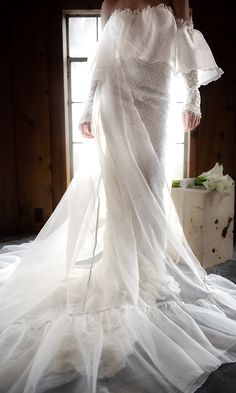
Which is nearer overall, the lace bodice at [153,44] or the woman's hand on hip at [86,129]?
the lace bodice at [153,44]

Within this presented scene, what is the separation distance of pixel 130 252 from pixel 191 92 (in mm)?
611

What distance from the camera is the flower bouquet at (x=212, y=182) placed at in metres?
1.90

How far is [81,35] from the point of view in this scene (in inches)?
94.1

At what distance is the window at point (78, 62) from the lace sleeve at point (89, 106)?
3.08 feet

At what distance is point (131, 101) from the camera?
1.25 metres

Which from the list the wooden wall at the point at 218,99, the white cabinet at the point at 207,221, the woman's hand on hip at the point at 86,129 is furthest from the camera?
the wooden wall at the point at 218,99

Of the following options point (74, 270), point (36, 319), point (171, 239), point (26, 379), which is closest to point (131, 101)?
point (171, 239)

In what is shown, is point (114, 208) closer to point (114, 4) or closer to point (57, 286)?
point (57, 286)

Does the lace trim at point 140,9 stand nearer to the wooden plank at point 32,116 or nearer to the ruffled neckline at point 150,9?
the ruffled neckline at point 150,9

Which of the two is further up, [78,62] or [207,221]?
[78,62]

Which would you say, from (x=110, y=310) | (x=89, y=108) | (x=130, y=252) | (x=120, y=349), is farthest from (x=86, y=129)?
(x=120, y=349)

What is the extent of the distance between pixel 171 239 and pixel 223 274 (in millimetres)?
594

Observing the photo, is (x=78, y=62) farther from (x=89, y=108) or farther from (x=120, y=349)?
(x=120, y=349)

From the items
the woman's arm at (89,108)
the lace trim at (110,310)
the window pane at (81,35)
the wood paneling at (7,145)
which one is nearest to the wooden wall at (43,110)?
the wood paneling at (7,145)
